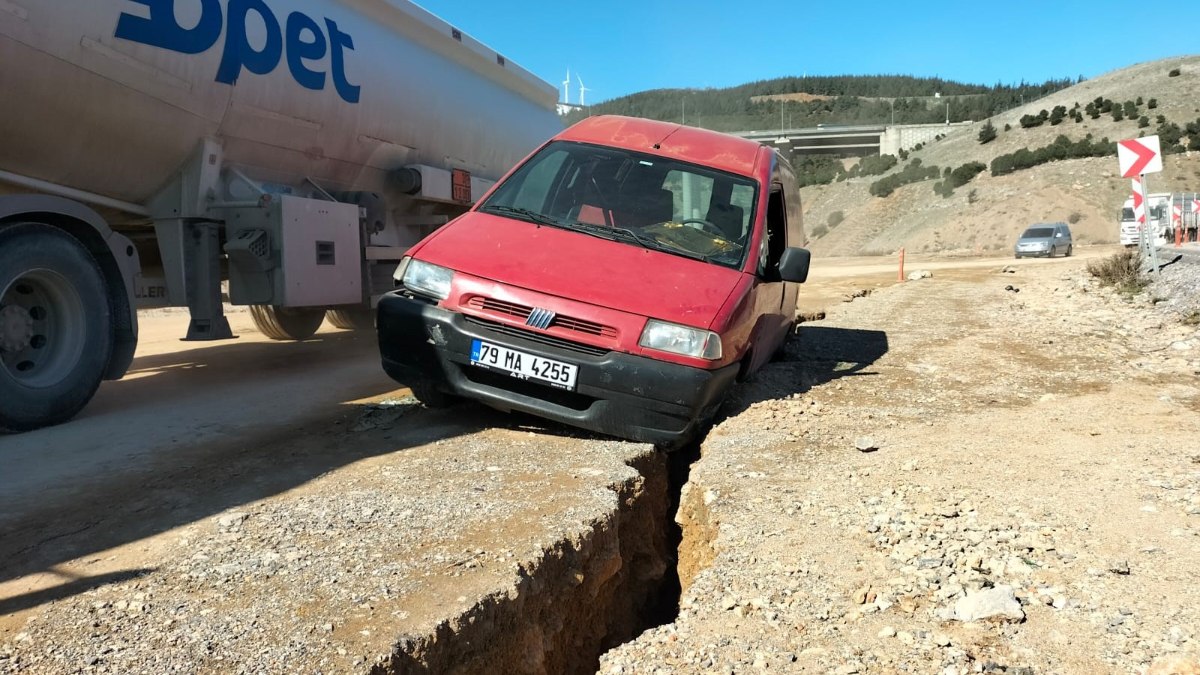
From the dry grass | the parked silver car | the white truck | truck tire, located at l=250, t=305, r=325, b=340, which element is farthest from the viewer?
the white truck

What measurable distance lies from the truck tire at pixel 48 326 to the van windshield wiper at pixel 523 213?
267 centimetres

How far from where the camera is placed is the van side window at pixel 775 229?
5.59 m

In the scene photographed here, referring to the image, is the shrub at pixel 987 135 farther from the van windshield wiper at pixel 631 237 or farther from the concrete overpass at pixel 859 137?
the van windshield wiper at pixel 631 237

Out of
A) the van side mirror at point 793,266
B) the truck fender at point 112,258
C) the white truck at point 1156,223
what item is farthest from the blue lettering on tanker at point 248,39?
the white truck at point 1156,223

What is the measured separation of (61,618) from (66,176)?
4.15m

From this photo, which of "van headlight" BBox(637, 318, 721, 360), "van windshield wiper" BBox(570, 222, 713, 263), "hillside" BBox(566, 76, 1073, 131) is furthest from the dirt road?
"hillside" BBox(566, 76, 1073, 131)

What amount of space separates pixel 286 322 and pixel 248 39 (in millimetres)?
3986

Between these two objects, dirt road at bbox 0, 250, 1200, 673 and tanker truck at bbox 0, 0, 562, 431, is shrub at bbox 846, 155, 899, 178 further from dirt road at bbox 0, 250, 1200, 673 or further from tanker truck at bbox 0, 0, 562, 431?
dirt road at bbox 0, 250, 1200, 673

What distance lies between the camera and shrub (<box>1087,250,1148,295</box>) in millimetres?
13484

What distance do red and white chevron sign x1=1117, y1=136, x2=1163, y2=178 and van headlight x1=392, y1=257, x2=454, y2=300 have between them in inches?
502

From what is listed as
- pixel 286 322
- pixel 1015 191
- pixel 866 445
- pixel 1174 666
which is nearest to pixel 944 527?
pixel 1174 666

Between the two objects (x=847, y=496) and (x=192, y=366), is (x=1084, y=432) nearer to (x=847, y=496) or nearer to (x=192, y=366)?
(x=847, y=496)

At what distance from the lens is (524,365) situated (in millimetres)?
4285

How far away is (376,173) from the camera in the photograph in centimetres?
875
